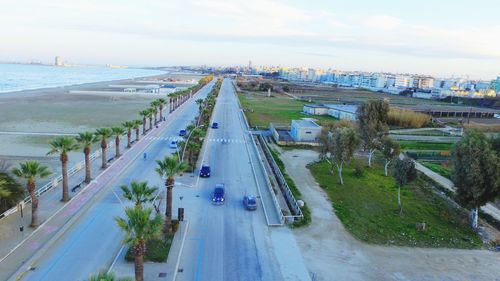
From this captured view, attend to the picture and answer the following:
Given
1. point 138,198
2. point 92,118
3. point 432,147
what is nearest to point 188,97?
point 92,118

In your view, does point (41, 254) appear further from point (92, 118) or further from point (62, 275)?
point (92, 118)

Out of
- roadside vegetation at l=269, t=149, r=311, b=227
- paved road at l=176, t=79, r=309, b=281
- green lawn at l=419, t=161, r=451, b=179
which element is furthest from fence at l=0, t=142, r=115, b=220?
green lawn at l=419, t=161, r=451, b=179

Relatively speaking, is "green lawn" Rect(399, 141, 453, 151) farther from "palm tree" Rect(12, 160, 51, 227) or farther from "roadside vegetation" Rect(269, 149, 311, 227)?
"palm tree" Rect(12, 160, 51, 227)

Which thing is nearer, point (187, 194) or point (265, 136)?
point (187, 194)

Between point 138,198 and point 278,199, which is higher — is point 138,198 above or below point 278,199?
above

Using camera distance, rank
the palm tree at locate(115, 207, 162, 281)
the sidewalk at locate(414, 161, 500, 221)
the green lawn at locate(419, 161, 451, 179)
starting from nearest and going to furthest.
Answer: the palm tree at locate(115, 207, 162, 281)
the sidewalk at locate(414, 161, 500, 221)
the green lawn at locate(419, 161, 451, 179)

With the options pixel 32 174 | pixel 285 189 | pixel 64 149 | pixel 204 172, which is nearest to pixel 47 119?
pixel 204 172
